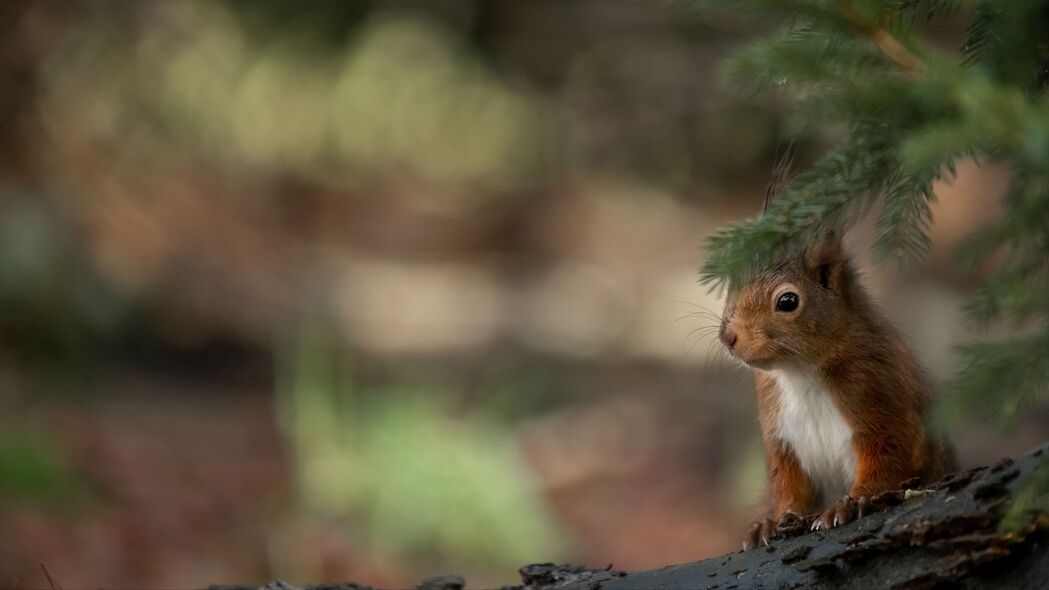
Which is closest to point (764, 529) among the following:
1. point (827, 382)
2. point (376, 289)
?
point (827, 382)

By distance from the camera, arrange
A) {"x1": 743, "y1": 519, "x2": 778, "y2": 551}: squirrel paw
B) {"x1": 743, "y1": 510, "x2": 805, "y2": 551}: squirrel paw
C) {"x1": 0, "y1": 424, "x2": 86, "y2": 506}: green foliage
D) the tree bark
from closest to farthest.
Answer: the tree bark < {"x1": 743, "y1": 510, "x2": 805, "y2": 551}: squirrel paw < {"x1": 743, "y1": 519, "x2": 778, "y2": 551}: squirrel paw < {"x1": 0, "y1": 424, "x2": 86, "y2": 506}: green foliage

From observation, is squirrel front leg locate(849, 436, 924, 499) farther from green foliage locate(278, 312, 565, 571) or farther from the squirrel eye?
green foliage locate(278, 312, 565, 571)

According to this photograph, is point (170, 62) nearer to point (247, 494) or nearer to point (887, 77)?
point (247, 494)

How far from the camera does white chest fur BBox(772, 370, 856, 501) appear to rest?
2586 millimetres

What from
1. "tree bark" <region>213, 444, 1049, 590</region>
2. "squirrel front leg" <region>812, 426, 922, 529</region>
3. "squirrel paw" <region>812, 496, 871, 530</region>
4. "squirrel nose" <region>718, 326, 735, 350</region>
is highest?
"squirrel nose" <region>718, 326, 735, 350</region>

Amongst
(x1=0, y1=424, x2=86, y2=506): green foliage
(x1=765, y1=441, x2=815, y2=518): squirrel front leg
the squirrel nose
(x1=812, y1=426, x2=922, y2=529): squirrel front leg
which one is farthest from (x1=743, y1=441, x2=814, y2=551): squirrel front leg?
(x1=0, y1=424, x2=86, y2=506): green foliage

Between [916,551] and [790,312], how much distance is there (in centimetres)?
82

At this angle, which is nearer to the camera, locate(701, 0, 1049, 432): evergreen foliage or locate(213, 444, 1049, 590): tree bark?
locate(701, 0, 1049, 432): evergreen foliage

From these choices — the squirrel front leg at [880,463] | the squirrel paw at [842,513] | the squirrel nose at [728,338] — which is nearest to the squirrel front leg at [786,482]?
the squirrel front leg at [880,463]

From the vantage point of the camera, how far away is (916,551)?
1811mm

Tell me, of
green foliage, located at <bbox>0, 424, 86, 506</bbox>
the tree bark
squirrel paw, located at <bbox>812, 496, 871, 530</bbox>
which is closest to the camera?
the tree bark

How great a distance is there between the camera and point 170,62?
7.98m

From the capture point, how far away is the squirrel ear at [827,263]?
2.60 m

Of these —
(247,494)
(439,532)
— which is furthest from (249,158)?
(439,532)
